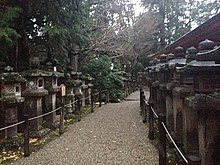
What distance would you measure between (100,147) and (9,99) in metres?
2.58

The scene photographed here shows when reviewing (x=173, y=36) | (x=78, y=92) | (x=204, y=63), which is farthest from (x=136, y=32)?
(x=204, y=63)

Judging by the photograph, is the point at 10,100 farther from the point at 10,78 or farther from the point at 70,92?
the point at 70,92

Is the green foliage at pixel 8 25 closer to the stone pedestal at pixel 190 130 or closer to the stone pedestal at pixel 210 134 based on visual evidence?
the stone pedestal at pixel 190 130

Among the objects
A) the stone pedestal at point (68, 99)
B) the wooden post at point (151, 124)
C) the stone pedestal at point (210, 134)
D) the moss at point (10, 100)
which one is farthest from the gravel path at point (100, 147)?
the stone pedestal at point (210, 134)

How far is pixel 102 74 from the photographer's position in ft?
54.3

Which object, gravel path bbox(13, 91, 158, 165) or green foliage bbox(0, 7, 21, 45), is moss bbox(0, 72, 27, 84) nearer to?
green foliage bbox(0, 7, 21, 45)

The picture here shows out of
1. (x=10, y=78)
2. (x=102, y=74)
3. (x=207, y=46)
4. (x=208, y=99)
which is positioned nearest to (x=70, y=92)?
(x=10, y=78)

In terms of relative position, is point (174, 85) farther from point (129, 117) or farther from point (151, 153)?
point (129, 117)

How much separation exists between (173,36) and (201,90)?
22425mm

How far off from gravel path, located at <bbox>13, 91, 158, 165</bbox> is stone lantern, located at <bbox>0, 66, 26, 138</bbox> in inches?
44.5

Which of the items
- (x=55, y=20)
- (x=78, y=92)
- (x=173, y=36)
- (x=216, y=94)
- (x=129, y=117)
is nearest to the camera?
(x=216, y=94)

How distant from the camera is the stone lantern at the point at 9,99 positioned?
243 inches

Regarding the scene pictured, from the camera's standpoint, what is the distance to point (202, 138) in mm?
3172

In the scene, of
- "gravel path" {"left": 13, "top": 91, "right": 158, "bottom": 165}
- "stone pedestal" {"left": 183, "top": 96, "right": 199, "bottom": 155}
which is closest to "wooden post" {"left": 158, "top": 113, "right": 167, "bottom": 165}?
"stone pedestal" {"left": 183, "top": 96, "right": 199, "bottom": 155}
